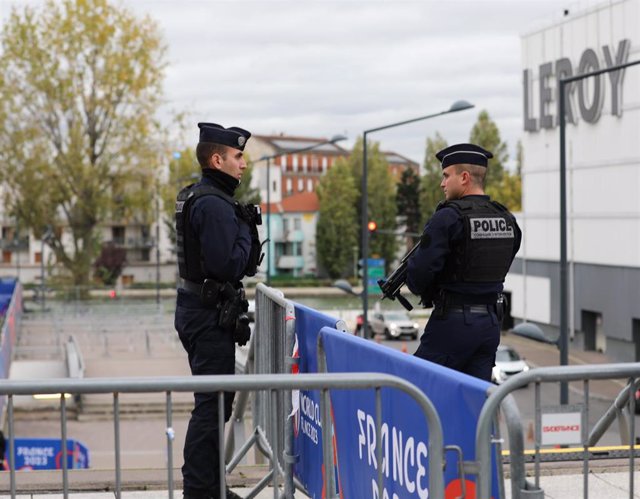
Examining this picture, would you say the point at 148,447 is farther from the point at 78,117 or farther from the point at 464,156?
the point at 78,117

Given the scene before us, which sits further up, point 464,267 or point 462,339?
point 464,267

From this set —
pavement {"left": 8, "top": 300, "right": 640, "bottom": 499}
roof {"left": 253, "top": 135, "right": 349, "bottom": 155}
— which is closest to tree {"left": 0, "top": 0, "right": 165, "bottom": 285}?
pavement {"left": 8, "top": 300, "right": 640, "bottom": 499}

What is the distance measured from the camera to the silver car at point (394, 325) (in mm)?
54594

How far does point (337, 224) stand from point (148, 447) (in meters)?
78.6

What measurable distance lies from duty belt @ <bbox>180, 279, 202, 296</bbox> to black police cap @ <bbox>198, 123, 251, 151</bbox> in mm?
713

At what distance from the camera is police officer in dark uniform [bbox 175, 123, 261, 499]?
210 inches

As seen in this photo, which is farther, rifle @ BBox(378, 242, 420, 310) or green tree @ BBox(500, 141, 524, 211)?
green tree @ BBox(500, 141, 524, 211)

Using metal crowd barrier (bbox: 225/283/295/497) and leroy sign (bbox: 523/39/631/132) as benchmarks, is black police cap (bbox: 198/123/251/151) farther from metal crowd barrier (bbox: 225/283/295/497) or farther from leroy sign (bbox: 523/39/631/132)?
leroy sign (bbox: 523/39/631/132)

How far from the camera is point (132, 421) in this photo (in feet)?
100

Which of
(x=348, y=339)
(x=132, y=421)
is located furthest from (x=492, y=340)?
(x=132, y=421)

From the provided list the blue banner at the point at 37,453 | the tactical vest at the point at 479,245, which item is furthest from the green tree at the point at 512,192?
the tactical vest at the point at 479,245

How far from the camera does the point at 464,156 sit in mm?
5484

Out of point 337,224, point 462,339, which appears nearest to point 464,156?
point 462,339

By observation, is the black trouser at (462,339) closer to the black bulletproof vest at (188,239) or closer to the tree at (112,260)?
the black bulletproof vest at (188,239)
